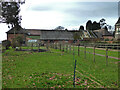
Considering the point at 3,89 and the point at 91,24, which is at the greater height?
the point at 91,24

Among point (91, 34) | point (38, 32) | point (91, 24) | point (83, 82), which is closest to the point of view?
point (83, 82)

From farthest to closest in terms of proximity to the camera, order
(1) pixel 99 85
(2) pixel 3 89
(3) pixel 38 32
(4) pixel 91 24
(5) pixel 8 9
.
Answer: (4) pixel 91 24
(3) pixel 38 32
(5) pixel 8 9
(1) pixel 99 85
(2) pixel 3 89

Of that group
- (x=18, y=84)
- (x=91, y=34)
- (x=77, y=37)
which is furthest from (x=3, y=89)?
(x=91, y=34)

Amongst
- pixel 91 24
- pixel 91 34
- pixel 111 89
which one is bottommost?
pixel 111 89

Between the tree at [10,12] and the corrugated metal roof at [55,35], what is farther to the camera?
the corrugated metal roof at [55,35]

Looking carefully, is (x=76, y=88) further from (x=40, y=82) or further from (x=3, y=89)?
(x=3, y=89)

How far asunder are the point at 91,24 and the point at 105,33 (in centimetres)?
1452

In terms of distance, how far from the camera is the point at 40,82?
5621 millimetres

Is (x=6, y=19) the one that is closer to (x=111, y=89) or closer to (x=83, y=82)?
(x=83, y=82)

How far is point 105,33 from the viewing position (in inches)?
2349

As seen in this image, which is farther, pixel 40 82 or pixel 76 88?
pixel 40 82

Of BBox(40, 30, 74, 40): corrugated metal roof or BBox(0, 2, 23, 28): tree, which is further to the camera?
BBox(40, 30, 74, 40): corrugated metal roof

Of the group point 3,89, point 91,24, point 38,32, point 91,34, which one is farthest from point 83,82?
point 91,24

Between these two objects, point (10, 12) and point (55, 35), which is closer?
point (10, 12)
